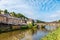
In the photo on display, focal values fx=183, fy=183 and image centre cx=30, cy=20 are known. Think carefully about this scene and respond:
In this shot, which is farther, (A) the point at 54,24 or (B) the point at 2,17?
(A) the point at 54,24

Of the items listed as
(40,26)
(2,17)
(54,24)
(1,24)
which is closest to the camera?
(1,24)

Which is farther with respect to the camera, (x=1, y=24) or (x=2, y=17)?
(x=2, y=17)

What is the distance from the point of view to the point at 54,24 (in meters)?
102

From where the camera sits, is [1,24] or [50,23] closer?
[1,24]

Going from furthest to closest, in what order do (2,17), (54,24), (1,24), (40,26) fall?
(54,24), (40,26), (2,17), (1,24)

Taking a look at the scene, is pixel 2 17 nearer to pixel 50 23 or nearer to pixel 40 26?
pixel 40 26

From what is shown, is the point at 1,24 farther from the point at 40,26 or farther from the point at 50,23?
the point at 50,23

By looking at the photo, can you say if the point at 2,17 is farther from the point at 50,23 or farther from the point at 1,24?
the point at 50,23

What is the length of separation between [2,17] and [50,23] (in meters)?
35.9

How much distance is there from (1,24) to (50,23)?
5232cm

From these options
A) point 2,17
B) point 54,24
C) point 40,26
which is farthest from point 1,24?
point 54,24

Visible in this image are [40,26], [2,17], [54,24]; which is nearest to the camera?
[2,17]

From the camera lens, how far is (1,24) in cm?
5462

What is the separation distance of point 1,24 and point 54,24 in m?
52.1
